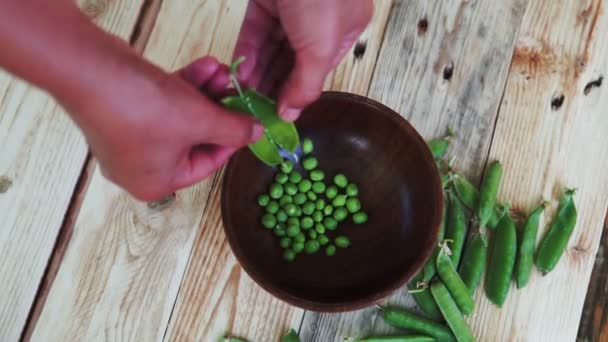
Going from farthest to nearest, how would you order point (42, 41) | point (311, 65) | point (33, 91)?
1. point (33, 91)
2. point (311, 65)
3. point (42, 41)

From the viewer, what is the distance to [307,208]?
4.31ft

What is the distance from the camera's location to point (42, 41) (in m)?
0.66

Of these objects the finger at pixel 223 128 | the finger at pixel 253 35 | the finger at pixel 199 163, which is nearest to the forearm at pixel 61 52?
the finger at pixel 223 128

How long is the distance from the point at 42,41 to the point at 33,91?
776mm

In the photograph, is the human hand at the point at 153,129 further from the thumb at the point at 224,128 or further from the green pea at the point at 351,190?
the green pea at the point at 351,190

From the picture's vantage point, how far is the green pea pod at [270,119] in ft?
3.21

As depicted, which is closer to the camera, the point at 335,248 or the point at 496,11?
the point at 335,248

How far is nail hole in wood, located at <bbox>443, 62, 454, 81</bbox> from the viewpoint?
1.40 meters

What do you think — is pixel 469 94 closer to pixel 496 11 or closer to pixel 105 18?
pixel 496 11

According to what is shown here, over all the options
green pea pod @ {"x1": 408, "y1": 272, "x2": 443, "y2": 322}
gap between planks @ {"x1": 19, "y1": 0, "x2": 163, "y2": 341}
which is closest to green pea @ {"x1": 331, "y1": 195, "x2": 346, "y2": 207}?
green pea pod @ {"x1": 408, "y1": 272, "x2": 443, "y2": 322}

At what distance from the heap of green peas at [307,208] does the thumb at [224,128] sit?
15.9 inches

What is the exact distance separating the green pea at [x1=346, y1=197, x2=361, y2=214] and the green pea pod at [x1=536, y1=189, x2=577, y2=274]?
0.42 meters

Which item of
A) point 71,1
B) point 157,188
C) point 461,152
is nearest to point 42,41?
point 71,1

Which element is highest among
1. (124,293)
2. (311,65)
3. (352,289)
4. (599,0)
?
(599,0)
